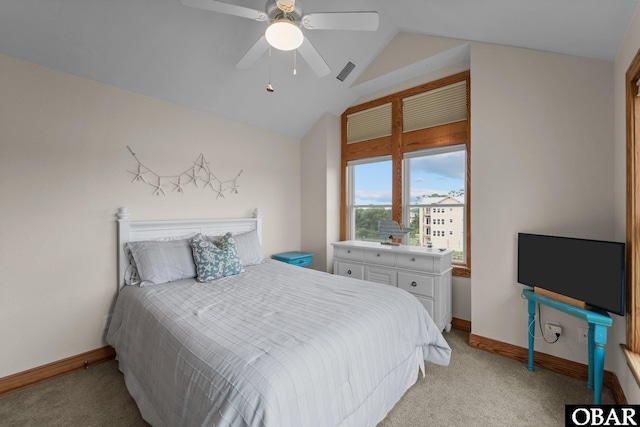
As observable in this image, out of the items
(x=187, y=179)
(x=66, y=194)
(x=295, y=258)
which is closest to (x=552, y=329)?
(x=295, y=258)

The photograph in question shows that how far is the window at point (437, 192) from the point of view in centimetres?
321

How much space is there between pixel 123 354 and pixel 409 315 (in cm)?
220

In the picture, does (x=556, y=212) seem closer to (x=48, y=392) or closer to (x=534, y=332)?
(x=534, y=332)

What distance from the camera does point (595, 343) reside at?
1829 millimetres

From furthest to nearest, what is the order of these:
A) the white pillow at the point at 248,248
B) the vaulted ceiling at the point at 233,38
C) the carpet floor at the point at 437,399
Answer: the white pillow at the point at 248,248, the vaulted ceiling at the point at 233,38, the carpet floor at the point at 437,399

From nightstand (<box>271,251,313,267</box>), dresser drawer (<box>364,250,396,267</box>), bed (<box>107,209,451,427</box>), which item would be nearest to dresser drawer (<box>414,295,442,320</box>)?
dresser drawer (<box>364,250,396,267</box>)

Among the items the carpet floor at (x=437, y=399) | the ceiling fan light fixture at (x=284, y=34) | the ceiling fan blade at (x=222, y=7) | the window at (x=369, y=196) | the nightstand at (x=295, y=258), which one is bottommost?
the carpet floor at (x=437, y=399)

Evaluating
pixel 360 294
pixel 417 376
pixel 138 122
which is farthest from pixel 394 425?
pixel 138 122

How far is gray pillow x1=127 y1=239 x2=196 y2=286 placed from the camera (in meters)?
2.34

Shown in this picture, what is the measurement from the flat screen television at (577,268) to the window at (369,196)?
1.79 meters

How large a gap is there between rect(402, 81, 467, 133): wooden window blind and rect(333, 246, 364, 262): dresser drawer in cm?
172

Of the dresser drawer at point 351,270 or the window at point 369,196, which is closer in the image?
the dresser drawer at point 351,270

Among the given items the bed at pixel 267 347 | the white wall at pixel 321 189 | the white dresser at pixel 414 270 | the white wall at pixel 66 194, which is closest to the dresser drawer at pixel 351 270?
the white dresser at pixel 414 270

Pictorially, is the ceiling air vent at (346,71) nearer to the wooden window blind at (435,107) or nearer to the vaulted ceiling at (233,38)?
the vaulted ceiling at (233,38)
